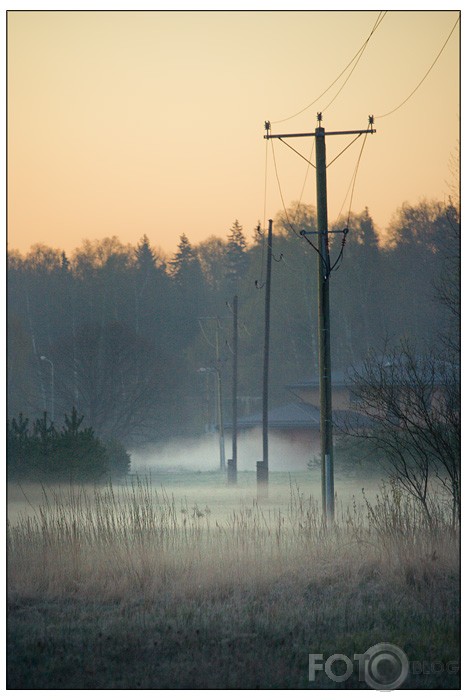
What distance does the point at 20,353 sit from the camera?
209ft

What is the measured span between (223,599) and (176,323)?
6393 centimetres

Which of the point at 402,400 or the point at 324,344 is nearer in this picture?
the point at 402,400

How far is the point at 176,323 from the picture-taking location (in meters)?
75.2

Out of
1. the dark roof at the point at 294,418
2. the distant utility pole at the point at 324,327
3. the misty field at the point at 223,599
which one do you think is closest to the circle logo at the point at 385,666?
the misty field at the point at 223,599

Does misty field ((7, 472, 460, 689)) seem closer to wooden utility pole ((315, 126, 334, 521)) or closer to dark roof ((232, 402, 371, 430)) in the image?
wooden utility pole ((315, 126, 334, 521))

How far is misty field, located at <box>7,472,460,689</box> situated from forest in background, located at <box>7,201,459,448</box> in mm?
42150

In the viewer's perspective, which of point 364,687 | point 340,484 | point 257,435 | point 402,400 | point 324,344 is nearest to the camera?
point 364,687

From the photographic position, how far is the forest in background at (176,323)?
204 feet

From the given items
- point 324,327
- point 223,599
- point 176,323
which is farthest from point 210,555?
point 176,323

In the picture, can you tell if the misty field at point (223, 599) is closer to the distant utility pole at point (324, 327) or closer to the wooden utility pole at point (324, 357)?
the distant utility pole at point (324, 327)

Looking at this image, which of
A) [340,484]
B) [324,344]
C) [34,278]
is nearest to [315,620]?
[324,344]

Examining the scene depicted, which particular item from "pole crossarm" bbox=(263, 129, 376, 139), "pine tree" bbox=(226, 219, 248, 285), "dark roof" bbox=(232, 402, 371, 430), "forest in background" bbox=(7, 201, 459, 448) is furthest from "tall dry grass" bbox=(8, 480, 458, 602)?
"pine tree" bbox=(226, 219, 248, 285)

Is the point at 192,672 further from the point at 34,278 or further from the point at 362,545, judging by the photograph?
the point at 34,278
